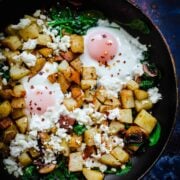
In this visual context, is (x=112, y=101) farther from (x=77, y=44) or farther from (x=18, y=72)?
(x=18, y=72)

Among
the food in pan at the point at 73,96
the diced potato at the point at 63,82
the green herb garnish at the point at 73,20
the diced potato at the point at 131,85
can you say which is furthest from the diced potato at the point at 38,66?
the diced potato at the point at 131,85

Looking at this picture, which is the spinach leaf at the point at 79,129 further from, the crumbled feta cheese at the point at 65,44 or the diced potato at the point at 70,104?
A: the crumbled feta cheese at the point at 65,44

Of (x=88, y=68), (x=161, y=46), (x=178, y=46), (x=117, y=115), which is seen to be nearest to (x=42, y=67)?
(x=88, y=68)

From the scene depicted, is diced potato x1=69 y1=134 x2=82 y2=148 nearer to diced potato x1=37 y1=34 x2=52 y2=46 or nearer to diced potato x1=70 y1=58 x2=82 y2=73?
diced potato x1=70 y1=58 x2=82 y2=73

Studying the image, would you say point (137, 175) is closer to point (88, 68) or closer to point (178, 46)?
point (88, 68)

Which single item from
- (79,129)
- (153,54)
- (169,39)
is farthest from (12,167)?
(169,39)

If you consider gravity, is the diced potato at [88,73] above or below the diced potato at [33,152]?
above
